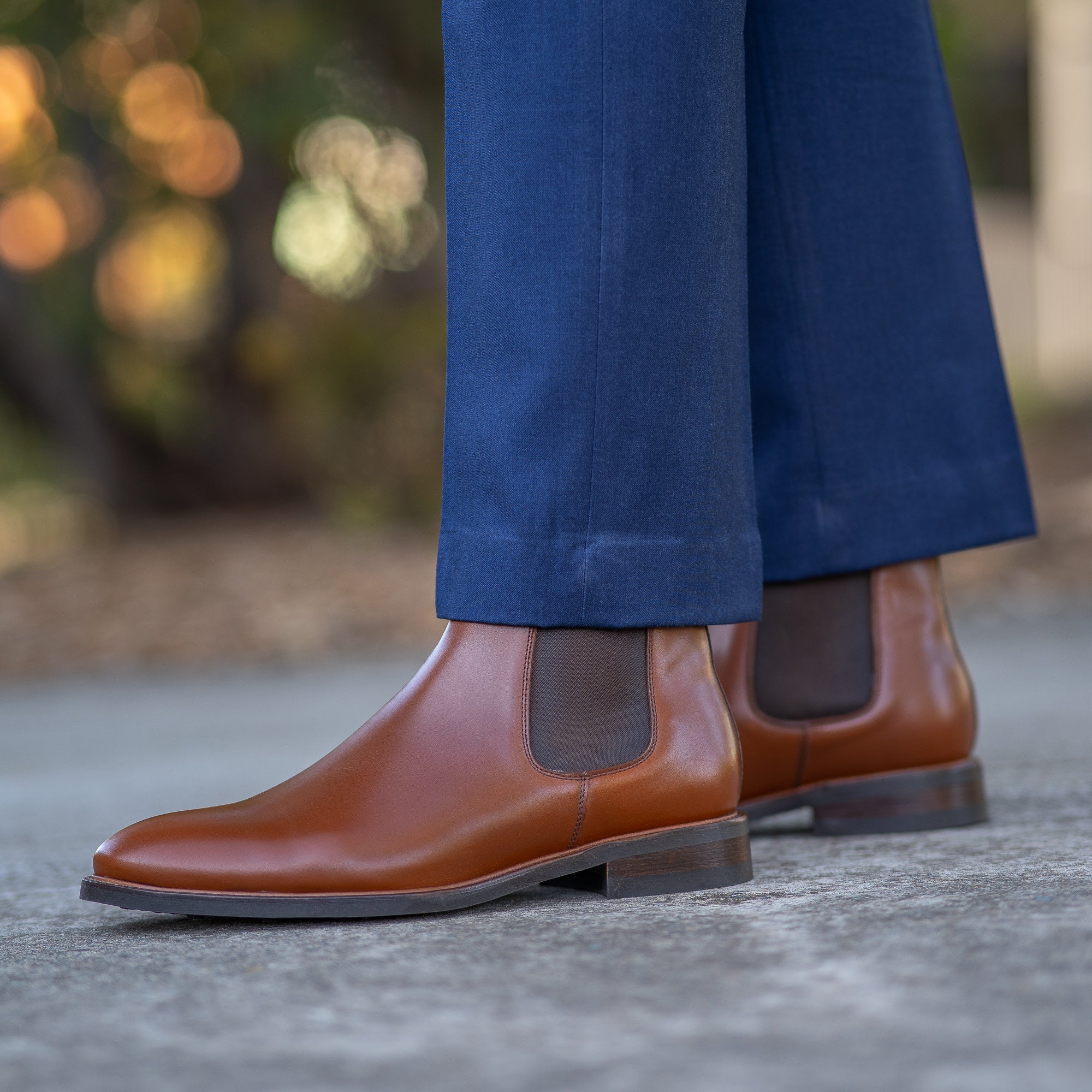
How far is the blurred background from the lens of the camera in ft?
12.3

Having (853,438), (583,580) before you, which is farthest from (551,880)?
(853,438)

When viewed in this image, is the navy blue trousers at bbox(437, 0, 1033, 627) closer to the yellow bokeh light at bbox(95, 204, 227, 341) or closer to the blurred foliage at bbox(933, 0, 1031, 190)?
the blurred foliage at bbox(933, 0, 1031, 190)

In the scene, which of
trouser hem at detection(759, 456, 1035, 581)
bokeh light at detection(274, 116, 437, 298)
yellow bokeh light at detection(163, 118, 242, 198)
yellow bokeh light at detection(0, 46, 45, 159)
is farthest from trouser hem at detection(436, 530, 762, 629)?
yellow bokeh light at detection(163, 118, 242, 198)

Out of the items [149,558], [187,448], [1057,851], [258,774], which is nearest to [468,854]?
[1057,851]

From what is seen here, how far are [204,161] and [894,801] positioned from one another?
171 inches

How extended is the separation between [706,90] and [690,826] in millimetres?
449

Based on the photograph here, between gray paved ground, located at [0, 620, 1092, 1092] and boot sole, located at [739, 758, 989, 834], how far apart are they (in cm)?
3

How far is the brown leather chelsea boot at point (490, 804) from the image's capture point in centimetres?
76

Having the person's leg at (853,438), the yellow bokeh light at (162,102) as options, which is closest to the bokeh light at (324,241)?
the yellow bokeh light at (162,102)

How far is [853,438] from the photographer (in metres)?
1.04

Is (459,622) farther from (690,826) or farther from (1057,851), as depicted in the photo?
(1057,851)

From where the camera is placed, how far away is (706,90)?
82cm

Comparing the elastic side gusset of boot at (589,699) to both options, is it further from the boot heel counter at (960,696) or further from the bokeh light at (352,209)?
the bokeh light at (352,209)

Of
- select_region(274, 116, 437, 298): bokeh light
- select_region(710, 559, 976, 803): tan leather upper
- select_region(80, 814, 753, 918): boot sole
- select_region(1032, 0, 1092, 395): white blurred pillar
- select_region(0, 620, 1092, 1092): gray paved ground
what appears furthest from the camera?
select_region(1032, 0, 1092, 395): white blurred pillar
